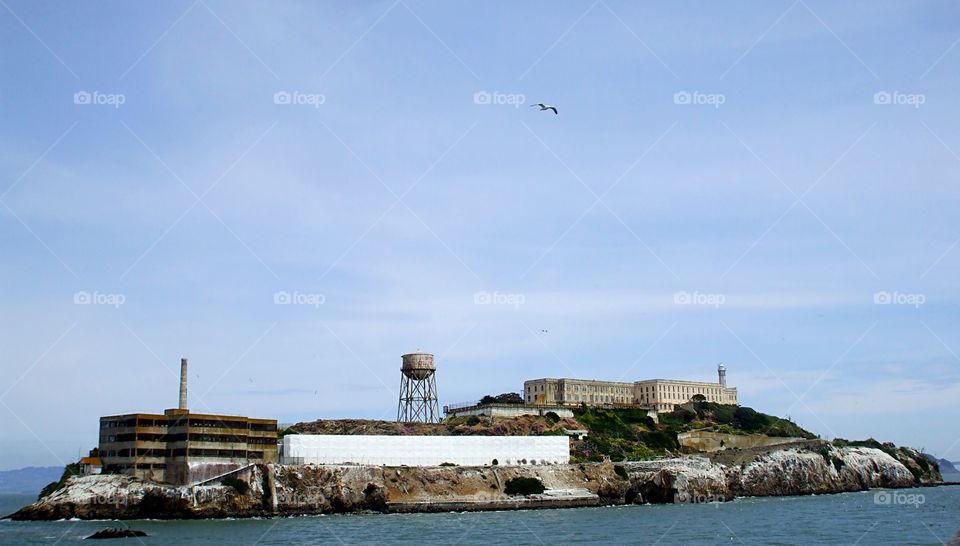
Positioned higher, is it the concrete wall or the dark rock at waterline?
the concrete wall

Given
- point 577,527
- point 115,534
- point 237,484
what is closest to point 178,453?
point 237,484

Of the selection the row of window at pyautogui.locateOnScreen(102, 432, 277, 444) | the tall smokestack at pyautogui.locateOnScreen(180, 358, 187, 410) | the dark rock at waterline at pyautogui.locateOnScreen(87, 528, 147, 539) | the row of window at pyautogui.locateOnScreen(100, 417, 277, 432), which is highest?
the tall smokestack at pyautogui.locateOnScreen(180, 358, 187, 410)

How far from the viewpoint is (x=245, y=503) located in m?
87.8

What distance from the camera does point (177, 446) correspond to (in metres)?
90.9

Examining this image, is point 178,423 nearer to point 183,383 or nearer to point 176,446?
point 176,446

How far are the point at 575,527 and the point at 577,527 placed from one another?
6.3 inches

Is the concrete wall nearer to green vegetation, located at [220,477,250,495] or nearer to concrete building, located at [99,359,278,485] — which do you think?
concrete building, located at [99,359,278,485]

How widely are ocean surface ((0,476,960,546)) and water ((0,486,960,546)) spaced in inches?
3.0

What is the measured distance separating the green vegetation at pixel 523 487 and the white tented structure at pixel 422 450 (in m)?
5.79

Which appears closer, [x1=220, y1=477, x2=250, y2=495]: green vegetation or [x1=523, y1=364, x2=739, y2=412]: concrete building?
[x1=220, y1=477, x2=250, y2=495]: green vegetation

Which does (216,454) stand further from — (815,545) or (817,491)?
(817,491)

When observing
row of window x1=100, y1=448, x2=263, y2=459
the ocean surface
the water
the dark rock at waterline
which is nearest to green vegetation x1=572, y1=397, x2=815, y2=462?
the ocean surface

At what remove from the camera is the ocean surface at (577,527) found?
6412cm

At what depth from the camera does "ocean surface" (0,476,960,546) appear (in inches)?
2525
